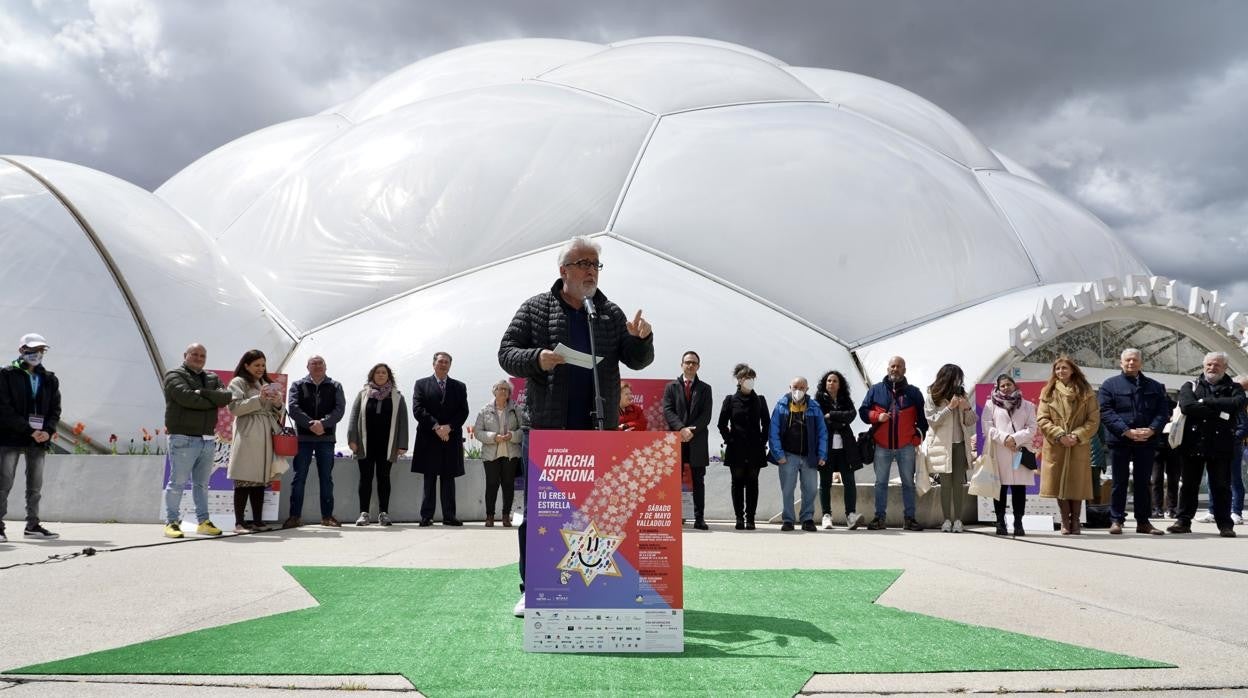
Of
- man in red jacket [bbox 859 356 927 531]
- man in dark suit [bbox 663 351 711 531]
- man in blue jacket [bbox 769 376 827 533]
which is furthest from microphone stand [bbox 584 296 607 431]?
man in red jacket [bbox 859 356 927 531]

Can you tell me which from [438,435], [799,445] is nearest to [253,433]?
[438,435]

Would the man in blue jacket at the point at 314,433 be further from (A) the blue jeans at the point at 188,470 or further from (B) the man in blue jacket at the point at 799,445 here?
(B) the man in blue jacket at the point at 799,445

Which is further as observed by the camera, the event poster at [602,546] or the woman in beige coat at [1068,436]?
the woman in beige coat at [1068,436]

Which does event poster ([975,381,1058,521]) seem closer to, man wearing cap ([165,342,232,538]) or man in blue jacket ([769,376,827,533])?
man in blue jacket ([769,376,827,533])

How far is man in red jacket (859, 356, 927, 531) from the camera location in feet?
28.5

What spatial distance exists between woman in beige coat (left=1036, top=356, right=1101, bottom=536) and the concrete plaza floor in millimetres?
474

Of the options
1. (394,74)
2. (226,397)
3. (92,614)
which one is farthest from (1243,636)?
(394,74)

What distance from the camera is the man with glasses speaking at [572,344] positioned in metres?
3.82

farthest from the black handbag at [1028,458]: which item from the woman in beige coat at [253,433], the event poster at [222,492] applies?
the event poster at [222,492]

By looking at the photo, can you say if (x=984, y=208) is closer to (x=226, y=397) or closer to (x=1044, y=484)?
(x=1044, y=484)

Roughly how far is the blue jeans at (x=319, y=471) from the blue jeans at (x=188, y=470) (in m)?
1.11

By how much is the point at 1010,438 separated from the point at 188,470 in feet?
23.7

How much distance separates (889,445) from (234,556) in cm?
589

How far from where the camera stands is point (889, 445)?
871 cm
